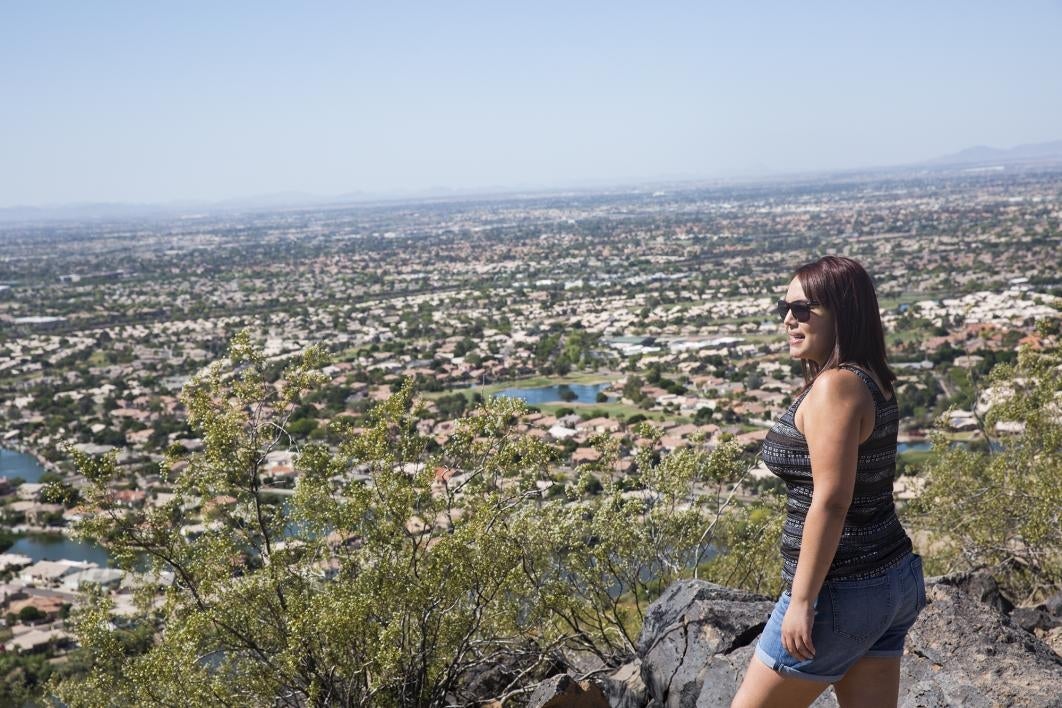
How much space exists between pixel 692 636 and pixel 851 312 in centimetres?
298

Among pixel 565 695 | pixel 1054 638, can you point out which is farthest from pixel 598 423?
pixel 565 695

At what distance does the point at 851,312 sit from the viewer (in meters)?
2.50

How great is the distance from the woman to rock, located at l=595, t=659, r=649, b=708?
9.42ft

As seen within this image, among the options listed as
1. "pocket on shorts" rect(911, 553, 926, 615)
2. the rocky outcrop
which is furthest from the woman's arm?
the rocky outcrop

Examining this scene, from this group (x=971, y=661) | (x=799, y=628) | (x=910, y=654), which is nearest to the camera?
(x=799, y=628)

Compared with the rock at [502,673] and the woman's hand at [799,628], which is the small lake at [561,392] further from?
the woman's hand at [799,628]

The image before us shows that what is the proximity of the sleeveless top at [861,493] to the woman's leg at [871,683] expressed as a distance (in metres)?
0.34

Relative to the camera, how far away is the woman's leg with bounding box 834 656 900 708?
2699 millimetres

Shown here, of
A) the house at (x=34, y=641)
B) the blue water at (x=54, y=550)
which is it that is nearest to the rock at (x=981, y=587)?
the house at (x=34, y=641)

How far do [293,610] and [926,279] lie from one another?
7031 centimetres

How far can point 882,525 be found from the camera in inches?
99.8

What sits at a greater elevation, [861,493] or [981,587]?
[861,493]

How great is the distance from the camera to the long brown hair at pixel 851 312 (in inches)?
97.3

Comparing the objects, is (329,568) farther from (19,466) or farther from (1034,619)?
(19,466)
